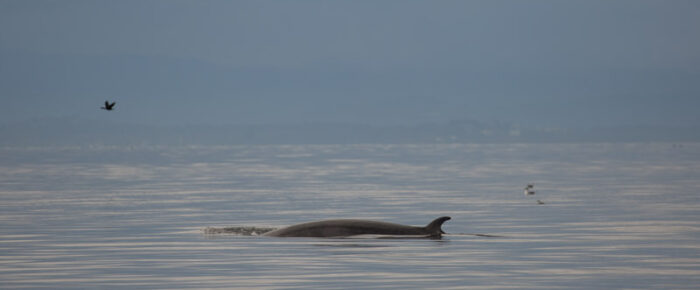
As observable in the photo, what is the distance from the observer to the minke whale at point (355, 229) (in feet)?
94.4

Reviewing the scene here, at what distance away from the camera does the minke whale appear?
2877 cm

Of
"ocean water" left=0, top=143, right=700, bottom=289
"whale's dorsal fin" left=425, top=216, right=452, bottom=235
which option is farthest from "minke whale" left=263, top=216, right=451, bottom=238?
"ocean water" left=0, top=143, right=700, bottom=289

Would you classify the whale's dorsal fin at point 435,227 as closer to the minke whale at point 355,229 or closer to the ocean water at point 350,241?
the minke whale at point 355,229

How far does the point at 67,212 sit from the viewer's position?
40094 millimetres

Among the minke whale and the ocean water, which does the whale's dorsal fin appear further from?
the ocean water

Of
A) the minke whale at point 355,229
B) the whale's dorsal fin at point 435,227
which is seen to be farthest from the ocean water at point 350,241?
the minke whale at point 355,229

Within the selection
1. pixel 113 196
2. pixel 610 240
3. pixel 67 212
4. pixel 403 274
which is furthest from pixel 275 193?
pixel 403 274

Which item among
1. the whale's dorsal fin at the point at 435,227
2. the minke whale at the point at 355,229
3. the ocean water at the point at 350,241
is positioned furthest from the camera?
the minke whale at the point at 355,229

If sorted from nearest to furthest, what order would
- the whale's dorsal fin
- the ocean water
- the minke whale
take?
1. the ocean water
2. the whale's dorsal fin
3. the minke whale

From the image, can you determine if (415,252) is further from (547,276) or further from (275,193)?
(275,193)

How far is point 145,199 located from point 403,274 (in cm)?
2916

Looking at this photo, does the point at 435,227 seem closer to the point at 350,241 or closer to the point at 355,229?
the point at 355,229

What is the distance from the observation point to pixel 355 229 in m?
29.1

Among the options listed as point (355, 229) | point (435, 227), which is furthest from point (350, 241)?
point (435, 227)
